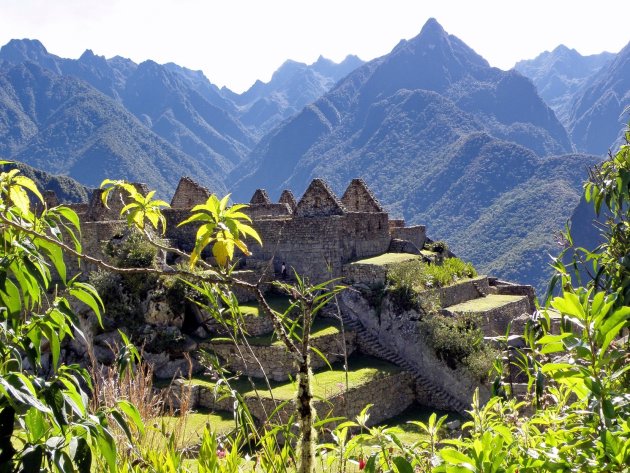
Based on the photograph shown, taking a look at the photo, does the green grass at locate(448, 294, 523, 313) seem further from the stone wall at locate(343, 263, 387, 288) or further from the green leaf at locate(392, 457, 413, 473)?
the green leaf at locate(392, 457, 413, 473)

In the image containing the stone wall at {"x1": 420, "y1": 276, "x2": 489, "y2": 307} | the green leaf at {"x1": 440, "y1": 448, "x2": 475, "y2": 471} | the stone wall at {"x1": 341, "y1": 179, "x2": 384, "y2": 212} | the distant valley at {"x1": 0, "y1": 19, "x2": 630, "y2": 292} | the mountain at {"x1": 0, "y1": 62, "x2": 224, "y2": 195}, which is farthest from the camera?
the mountain at {"x1": 0, "y1": 62, "x2": 224, "y2": 195}

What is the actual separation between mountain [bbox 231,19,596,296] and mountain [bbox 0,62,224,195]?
26858 mm

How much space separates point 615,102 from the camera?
5315 inches

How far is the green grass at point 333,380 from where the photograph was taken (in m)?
13.4

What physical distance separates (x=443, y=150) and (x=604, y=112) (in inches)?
2297

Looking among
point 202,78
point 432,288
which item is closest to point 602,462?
point 432,288

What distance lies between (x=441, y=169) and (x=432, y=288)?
234ft

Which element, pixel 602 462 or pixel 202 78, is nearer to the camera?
pixel 602 462

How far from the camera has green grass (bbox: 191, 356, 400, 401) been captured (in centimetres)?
1343

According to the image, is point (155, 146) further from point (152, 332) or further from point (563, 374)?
point (563, 374)

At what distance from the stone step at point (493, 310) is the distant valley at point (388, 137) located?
31.2 meters

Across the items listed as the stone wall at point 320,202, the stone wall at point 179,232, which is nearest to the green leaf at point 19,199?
the stone wall at point 179,232

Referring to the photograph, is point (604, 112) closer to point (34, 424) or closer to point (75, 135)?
point (75, 135)

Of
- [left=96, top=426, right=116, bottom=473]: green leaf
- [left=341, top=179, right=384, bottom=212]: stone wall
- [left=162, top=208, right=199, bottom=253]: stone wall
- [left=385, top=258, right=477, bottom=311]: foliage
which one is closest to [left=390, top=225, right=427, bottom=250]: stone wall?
[left=341, top=179, right=384, bottom=212]: stone wall
